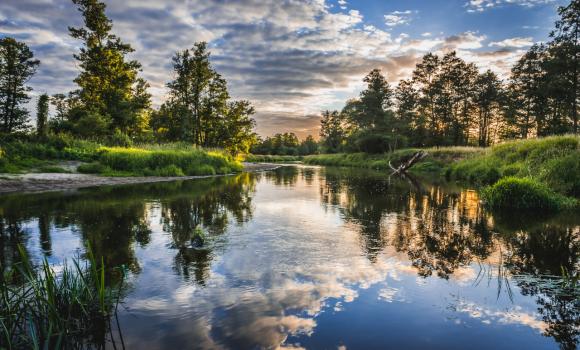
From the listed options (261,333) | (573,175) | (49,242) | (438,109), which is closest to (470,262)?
(261,333)

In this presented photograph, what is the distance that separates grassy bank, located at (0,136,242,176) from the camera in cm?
1773

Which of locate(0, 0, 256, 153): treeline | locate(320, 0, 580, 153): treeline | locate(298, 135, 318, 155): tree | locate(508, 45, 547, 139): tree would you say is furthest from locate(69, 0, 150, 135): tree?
locate(298, 135, 318, 155): tree

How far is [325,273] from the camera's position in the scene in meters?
5.57

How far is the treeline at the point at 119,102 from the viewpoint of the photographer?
31.3 m

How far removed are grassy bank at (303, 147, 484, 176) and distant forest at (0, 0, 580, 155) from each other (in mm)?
3353

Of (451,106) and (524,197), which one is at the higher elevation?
(451,106)

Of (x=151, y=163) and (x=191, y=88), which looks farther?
(x=191, y=88)

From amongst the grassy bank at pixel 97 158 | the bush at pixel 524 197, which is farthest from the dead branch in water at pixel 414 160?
the bush at pixel 524 197

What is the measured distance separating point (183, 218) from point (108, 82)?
31439mm

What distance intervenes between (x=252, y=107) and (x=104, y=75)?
19.3 m

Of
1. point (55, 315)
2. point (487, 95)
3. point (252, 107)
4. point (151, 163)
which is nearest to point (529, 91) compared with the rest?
point (487, 95)

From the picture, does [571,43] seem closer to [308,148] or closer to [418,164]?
[418,164]

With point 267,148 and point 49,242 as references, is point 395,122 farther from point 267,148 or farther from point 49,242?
point 267,148

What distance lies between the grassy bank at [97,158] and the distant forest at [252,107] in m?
4.08
